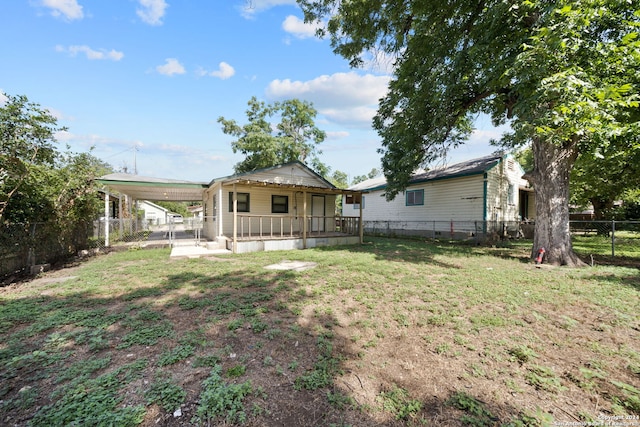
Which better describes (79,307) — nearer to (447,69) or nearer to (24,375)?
(24,375)

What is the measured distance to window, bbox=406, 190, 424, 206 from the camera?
643 inches

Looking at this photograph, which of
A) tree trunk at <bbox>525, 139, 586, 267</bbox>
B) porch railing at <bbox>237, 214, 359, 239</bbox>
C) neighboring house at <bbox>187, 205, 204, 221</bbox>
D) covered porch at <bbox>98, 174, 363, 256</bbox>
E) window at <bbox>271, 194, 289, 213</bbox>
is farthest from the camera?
neighboring house at <bbox>187, 205, 204, 221</bbox>

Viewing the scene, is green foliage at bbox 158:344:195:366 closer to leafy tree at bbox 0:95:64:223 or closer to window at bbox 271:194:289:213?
leafy tree at bbox 0:95:64:223

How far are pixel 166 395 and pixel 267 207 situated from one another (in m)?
10.8

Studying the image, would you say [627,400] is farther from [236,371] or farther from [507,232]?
[507,232]

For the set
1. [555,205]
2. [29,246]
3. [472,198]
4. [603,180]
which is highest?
[603,180]

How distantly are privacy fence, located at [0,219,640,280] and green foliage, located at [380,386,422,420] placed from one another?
8.46 metres

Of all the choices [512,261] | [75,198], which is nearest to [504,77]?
[512,261]

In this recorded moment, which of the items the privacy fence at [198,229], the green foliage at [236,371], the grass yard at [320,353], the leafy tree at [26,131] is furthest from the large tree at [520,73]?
the leafy tree at [26,131]

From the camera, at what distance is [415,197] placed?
16750 mm

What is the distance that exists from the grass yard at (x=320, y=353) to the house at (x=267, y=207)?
5123 millimetres

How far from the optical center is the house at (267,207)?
10492 mm

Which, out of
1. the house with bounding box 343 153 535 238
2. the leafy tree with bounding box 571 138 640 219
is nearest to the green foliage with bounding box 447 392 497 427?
the house with bounding box 343 153 535 238

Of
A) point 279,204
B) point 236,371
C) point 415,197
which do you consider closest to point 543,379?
point 236,371
